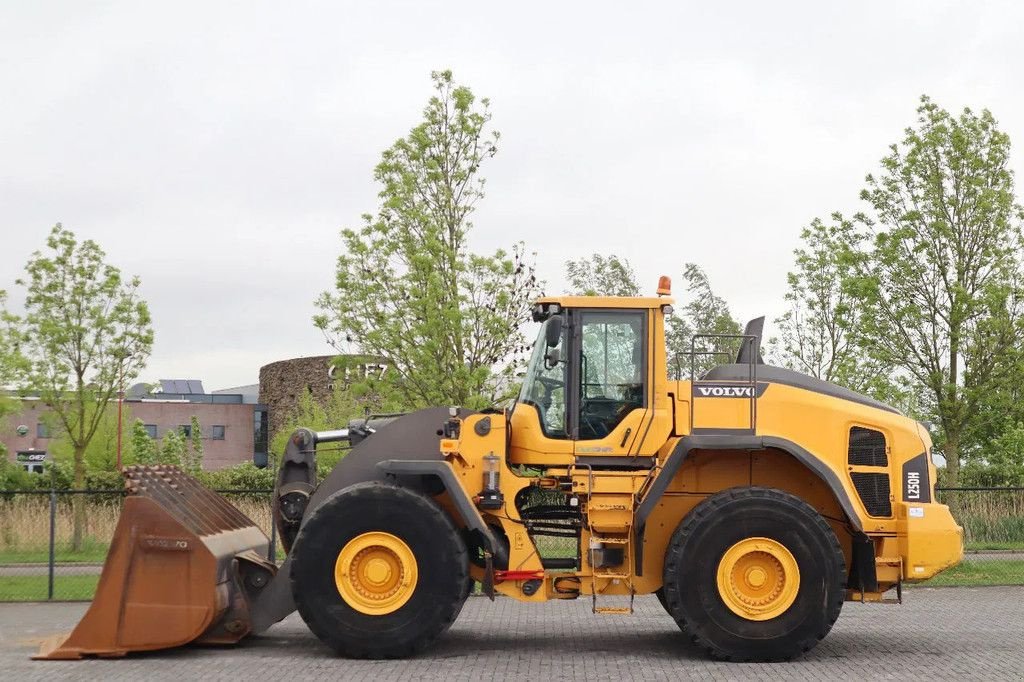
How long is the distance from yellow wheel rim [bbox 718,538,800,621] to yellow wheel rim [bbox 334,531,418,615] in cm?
285

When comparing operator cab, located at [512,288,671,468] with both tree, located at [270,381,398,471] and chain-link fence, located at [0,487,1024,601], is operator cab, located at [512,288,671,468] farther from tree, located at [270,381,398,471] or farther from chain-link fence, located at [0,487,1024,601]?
tree, located at [270,381,398,471]

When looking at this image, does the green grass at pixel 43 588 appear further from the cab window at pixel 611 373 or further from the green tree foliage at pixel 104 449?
the green tree foliage at pixel 104 449

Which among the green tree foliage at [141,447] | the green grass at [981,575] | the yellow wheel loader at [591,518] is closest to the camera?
the yellow wheel loader at [591,518]

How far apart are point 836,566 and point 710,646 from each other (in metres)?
1.35

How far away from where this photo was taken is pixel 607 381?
11.9 m

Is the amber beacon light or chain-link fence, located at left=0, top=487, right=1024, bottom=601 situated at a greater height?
the amber beacon light

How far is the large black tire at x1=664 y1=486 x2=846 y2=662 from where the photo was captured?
1114 cm

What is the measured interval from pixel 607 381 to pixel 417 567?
2496 mm

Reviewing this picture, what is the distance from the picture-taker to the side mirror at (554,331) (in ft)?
38.0

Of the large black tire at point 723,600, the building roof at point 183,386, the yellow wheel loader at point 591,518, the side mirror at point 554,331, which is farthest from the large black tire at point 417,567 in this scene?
the building roof at point 183,386

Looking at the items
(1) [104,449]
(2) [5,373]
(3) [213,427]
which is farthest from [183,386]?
(2) [5,373]

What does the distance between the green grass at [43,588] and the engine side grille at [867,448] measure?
10.2 m

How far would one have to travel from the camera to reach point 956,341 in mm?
23641

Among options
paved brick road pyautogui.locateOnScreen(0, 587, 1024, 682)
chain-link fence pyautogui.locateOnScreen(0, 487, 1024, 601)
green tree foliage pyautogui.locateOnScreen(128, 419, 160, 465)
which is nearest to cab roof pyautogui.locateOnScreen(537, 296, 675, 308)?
paved brick road pyautogui.locateOnScreen(0, 587, 1024, 682)
